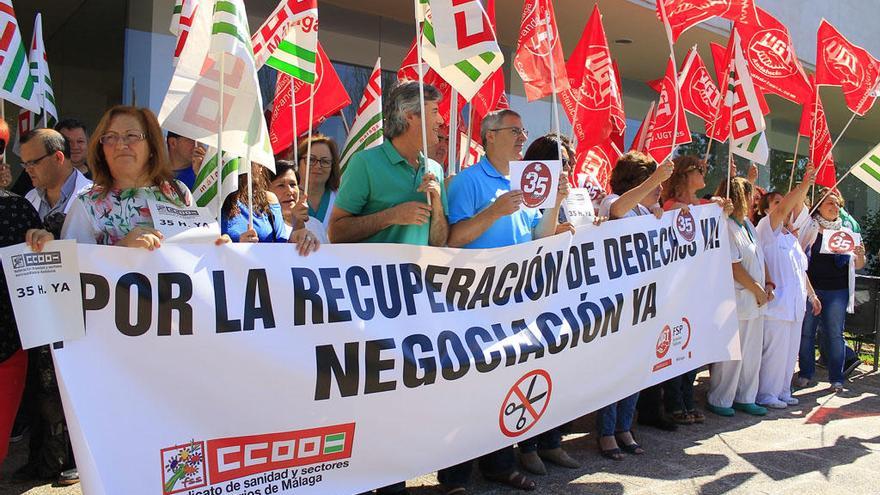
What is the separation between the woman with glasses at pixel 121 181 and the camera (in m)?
2.90

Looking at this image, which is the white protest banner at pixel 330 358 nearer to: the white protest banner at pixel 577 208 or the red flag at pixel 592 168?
the white protest banner at pixel 577 208

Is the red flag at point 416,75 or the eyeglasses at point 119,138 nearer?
the eyeglasses at point 119,138

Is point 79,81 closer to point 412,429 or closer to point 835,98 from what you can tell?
point 412,429

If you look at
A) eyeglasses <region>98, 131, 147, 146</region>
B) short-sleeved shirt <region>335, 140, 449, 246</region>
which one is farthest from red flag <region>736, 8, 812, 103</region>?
eyeglasses <region>98, 131, 147, 146</region>

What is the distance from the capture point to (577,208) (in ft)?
15.5

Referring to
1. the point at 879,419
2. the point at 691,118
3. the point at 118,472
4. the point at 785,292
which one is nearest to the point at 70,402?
the point at 118,472

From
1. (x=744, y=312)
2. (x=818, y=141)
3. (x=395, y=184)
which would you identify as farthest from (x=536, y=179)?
(x=818, y=141)

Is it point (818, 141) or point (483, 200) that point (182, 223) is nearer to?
point (483, 200)

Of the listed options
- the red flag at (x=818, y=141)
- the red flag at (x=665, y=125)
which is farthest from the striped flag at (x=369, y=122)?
the red flag at (x=818, y=141)

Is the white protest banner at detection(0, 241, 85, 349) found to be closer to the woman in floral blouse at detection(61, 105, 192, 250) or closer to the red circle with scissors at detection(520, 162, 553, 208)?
the woman in floral blouse at detection(61, 105, 192, 250)

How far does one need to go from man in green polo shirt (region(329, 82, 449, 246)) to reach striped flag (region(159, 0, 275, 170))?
1.53ft

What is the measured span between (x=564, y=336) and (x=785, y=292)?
10.5 ft

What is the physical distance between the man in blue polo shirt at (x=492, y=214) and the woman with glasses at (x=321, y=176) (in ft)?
3.88

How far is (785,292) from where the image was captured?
20.6ft
